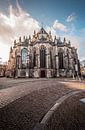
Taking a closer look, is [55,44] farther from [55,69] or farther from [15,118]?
[15,118]

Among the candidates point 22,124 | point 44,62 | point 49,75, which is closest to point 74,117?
point 22,124

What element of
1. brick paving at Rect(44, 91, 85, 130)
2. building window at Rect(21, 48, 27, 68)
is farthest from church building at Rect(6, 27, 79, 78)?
brick paving at Rect(44, 91, 85, 130)

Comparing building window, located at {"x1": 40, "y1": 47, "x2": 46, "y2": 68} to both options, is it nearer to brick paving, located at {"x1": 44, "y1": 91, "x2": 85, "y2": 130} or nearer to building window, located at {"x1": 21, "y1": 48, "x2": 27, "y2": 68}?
building window, located at {"x1": 21, "y1": 48, "x2": 27, "y2": 68}

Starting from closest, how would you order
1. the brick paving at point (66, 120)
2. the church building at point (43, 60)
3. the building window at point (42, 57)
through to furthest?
the brick paving at point (66, 120) < the church building at point (43, 60) < the building window at point (42, 57)

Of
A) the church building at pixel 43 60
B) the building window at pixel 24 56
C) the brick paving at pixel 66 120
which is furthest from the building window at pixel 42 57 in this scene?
the brick paving at pixel 66 120

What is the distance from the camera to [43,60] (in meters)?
37.5

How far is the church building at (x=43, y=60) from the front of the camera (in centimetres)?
3575

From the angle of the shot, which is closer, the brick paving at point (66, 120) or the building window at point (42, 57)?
the brick paving at point (66, 120)

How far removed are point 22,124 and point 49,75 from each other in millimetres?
29694

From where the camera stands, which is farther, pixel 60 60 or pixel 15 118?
pixel 60 60

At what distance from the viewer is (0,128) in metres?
5.33

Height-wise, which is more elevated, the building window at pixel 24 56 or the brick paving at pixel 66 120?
the building window at pixel 24 56

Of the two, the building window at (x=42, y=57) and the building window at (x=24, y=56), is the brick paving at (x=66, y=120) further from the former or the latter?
the building window at (x=24, y=56)

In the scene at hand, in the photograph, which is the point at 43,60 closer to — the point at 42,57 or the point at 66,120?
the point at 42,57
